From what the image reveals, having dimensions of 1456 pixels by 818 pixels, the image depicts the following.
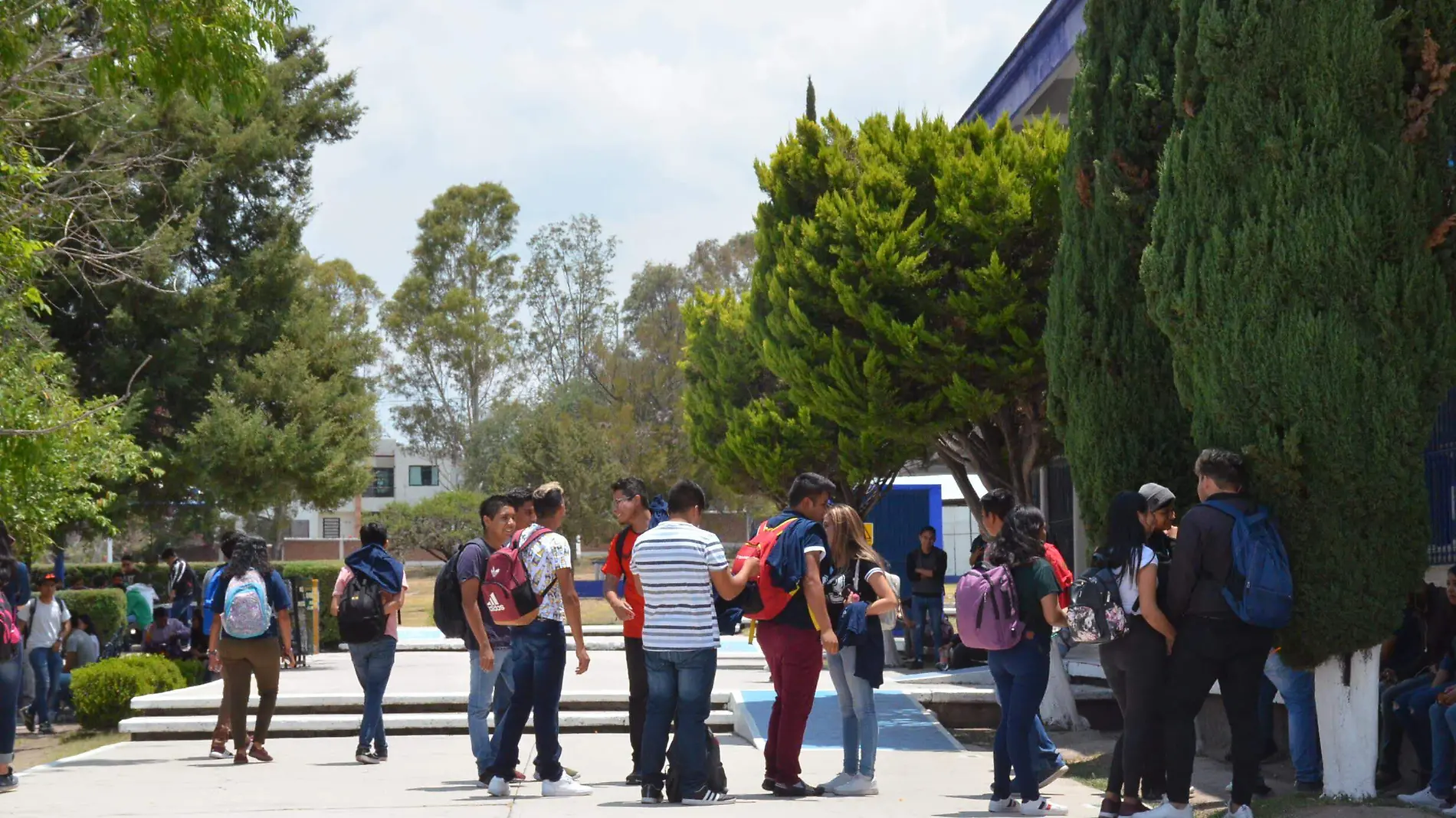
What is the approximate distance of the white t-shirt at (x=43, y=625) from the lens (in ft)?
46.3

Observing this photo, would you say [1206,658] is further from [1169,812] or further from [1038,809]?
[1038,809]

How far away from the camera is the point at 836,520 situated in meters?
8.79

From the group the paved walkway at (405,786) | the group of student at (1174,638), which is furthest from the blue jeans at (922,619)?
the group of student at (1174,638)

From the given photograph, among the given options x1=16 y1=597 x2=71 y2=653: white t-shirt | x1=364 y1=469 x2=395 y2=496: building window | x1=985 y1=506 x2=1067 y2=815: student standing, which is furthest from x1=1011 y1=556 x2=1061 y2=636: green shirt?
x1=364 y1=469 x2=395 y2=496: building window

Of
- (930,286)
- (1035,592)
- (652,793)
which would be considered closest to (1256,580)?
(1035,592)

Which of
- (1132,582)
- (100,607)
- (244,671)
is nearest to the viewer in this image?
(1132,582)

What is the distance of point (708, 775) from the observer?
8.44m

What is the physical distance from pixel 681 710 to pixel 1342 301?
420 centimetres

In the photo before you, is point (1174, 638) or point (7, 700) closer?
point (1174, 638)

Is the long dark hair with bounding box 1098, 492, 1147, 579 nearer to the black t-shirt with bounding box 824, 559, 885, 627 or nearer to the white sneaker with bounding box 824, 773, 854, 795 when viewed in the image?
the black t-shirt with bounding box 824, 559, 885, 627

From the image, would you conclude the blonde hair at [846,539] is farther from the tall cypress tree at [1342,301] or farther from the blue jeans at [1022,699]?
the tall cypress tree at [1342,301]

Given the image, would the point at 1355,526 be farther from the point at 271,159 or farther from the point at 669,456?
the point at 669,456

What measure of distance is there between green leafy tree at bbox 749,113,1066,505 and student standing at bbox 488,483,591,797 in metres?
7.07

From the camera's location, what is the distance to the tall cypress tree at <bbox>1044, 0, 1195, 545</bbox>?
10.4 metres
